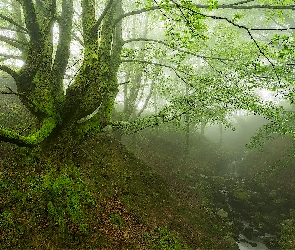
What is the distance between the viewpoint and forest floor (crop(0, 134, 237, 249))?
8.23 meters

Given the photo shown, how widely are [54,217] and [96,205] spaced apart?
2.16 meters

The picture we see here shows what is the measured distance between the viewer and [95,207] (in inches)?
402

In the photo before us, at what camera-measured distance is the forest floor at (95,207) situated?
823 centimetres

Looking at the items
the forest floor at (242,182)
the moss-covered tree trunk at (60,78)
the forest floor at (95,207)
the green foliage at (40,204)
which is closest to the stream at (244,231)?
the forest floor at (242,182)

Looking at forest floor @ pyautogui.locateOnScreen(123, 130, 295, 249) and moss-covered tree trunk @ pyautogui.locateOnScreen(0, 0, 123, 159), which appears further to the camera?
forest floor @ pyautogui.locateOnScreen(123, 130, 295, 249)

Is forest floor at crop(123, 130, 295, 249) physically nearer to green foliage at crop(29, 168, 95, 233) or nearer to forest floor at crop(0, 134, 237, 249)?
forest floor at crop(0, 134, 237, 249)

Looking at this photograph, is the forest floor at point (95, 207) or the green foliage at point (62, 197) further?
the green foliage at point (62, 197)

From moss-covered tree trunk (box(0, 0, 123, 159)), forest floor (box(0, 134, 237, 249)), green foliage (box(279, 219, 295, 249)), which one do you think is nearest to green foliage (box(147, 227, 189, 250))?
forest floor (box(0, 134, 237, 249))

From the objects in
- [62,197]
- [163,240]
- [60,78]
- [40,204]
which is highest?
[60,78]

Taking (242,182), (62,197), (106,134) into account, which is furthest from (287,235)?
(62,197)

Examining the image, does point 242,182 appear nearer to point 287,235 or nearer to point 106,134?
point 287,235

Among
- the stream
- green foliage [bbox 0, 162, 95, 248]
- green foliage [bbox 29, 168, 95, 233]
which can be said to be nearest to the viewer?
green foliage [bbox 0, 162, 95, 248]

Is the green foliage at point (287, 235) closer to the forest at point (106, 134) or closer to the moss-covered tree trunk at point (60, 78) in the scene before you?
the forest at point (106, 134)

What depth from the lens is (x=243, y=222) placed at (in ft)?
56.5
